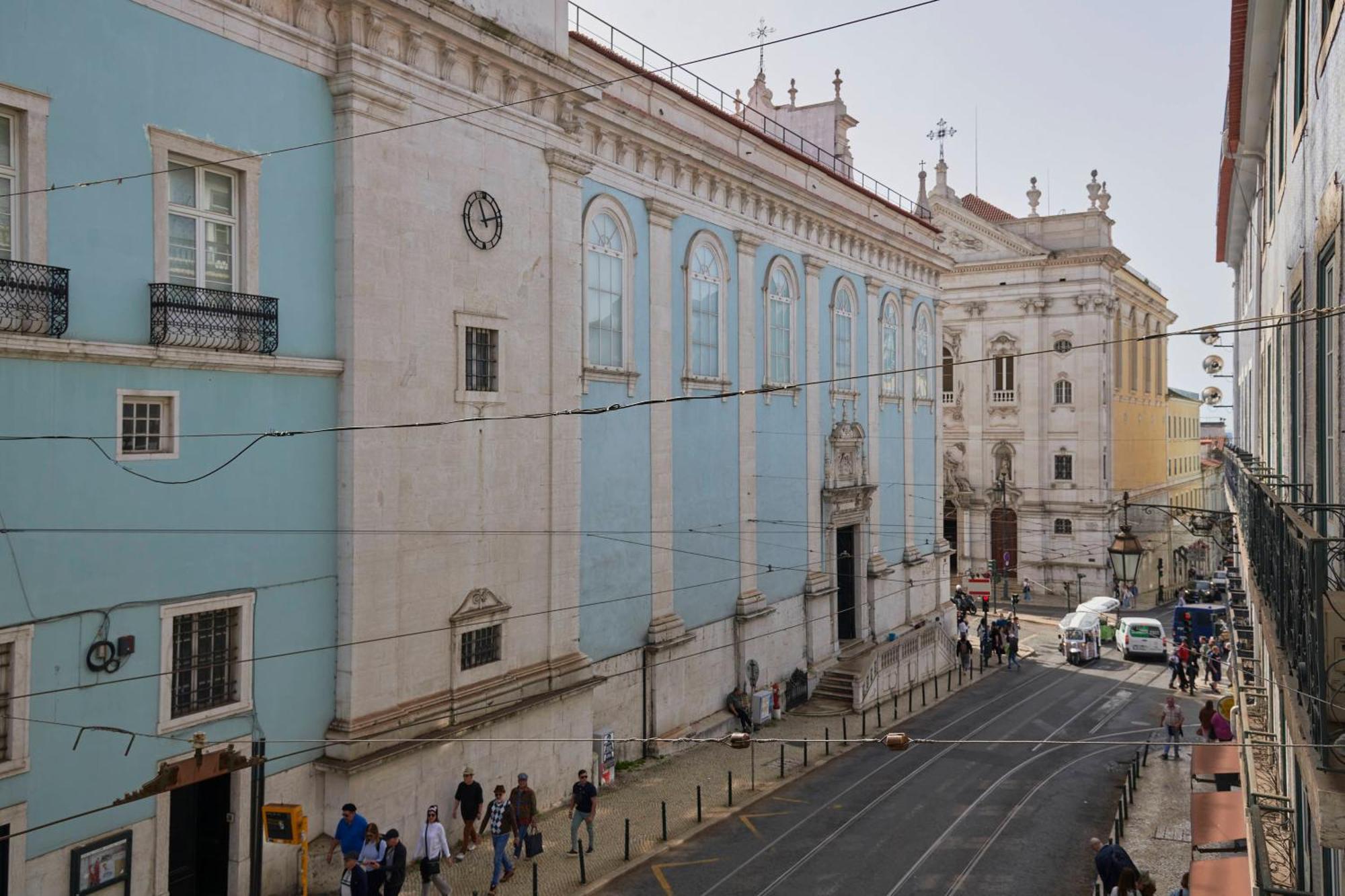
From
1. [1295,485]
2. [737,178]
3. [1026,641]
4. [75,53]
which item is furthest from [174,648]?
[1026,641]

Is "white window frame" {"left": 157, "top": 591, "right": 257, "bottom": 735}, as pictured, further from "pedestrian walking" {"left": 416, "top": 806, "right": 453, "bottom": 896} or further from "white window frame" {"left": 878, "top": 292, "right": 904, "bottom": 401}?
"white window frame" {"left": 878, "top": 292, "right": 904, "bottom": 401}

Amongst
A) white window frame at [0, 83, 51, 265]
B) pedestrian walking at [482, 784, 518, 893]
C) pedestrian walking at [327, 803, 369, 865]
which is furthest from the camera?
pedestrian walking at [482, 784, 518, 893]

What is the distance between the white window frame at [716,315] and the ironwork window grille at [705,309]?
16mm

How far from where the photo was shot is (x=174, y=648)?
46.4ft

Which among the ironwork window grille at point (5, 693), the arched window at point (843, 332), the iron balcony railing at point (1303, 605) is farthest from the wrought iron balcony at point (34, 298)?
the arched window at point (843, 332)

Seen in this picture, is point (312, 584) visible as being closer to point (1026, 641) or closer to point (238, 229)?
point (238, 229)

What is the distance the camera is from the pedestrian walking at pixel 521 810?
1730 centimetres

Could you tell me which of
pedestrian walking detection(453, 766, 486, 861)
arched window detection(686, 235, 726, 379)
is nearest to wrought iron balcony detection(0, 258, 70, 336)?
pedestrian walking detection(453, 766, 486, 861)

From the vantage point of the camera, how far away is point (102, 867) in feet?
43.3

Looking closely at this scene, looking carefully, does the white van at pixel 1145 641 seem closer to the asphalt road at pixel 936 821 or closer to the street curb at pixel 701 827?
the asphalt road at pixel 936 821

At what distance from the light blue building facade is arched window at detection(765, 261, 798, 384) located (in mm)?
15326

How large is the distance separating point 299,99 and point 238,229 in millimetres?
2213

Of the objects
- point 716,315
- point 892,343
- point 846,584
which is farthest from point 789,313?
point 846,584

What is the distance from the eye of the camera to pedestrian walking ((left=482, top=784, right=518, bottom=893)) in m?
16.2
